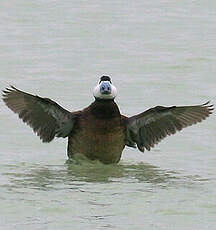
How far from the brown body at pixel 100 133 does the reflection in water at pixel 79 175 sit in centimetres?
14

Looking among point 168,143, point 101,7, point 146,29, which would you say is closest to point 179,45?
point 146,29

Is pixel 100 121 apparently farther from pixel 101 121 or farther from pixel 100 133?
pixel 100 133

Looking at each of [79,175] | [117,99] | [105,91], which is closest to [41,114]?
[105,91]

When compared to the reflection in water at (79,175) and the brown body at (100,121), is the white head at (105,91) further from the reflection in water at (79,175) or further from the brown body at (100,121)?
the reflection in water at (79,175)

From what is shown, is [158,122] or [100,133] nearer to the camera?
[100,133]

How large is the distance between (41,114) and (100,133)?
847 millimetres

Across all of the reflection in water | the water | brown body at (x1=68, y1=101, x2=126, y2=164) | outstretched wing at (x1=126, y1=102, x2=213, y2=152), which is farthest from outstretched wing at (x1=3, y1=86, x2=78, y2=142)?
outstretched wing at (x1=126, y1=102, x2=213, y2=152)

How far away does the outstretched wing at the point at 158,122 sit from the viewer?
14602 millimetres

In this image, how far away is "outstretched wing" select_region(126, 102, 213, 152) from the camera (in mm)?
14602

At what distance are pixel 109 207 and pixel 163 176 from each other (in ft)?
7.35

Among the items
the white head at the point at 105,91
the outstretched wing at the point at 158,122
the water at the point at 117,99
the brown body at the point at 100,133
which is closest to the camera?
the water at the point at 117,99

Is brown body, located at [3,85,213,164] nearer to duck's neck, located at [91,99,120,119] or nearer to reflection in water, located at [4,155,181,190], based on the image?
duck's neck, located at [91,99,120,119]

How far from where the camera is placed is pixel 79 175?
13.8 m

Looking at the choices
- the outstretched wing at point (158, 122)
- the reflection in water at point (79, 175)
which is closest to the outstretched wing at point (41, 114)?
the reflection in water at point (79, 175)
